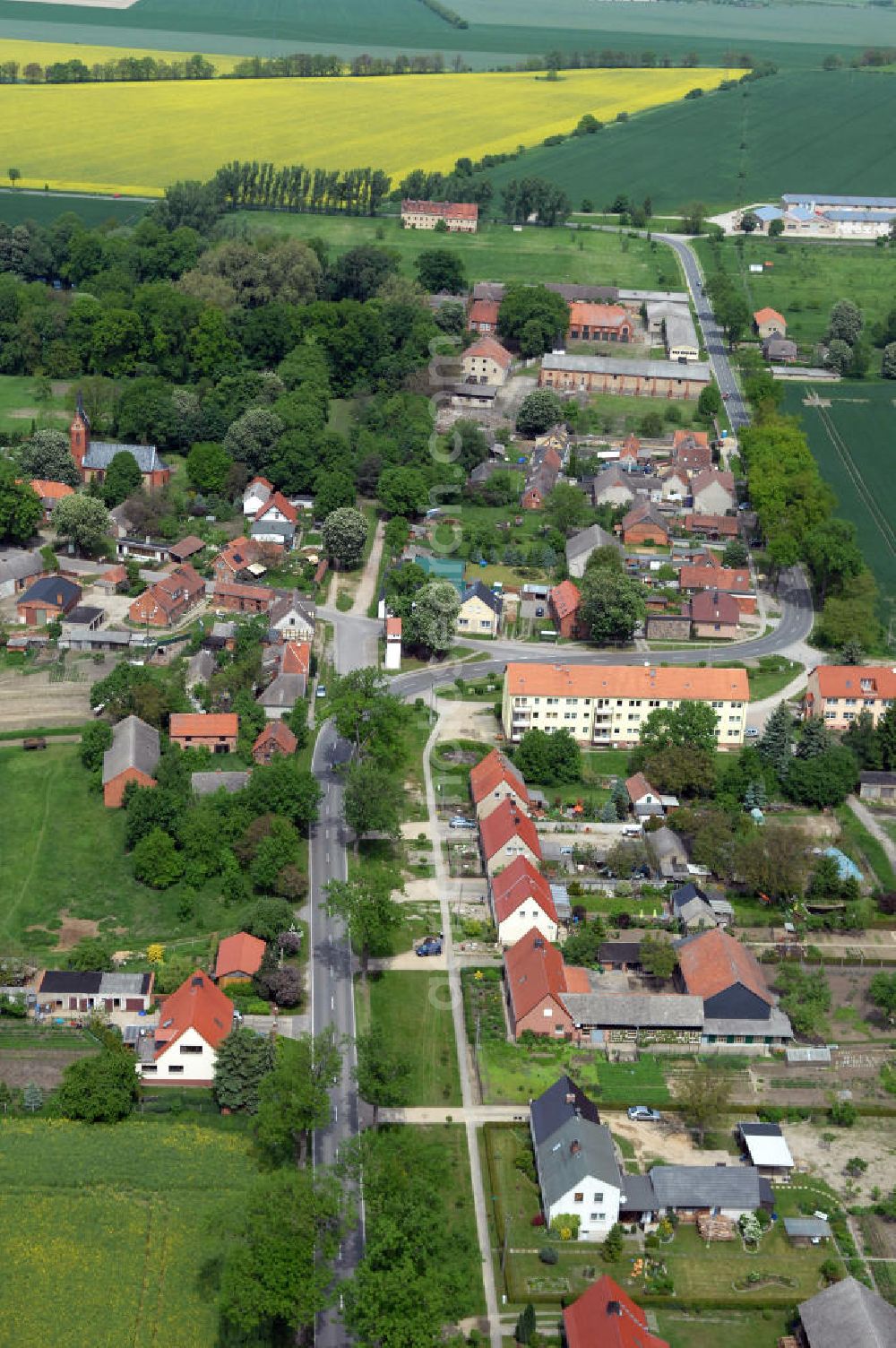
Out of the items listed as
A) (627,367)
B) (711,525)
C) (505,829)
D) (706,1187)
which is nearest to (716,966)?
(706,1187)

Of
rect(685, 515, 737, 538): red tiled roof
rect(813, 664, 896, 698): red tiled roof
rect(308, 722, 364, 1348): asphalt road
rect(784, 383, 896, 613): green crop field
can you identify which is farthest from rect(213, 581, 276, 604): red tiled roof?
rect(784, 383, 896, 613): green crop field

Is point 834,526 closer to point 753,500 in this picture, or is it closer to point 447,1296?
point 753,500

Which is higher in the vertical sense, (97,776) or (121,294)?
(121,294)

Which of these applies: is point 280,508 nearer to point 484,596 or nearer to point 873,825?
point 484,596

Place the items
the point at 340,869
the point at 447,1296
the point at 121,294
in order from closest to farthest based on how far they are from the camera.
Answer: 1. the point at 447,1296
2. the point at 340,869
3. the point at 121,294

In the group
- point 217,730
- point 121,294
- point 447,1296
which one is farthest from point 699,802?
point 121,294

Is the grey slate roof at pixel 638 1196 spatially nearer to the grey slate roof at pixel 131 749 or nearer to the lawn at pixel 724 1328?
the lawn at pixel 724 1328
